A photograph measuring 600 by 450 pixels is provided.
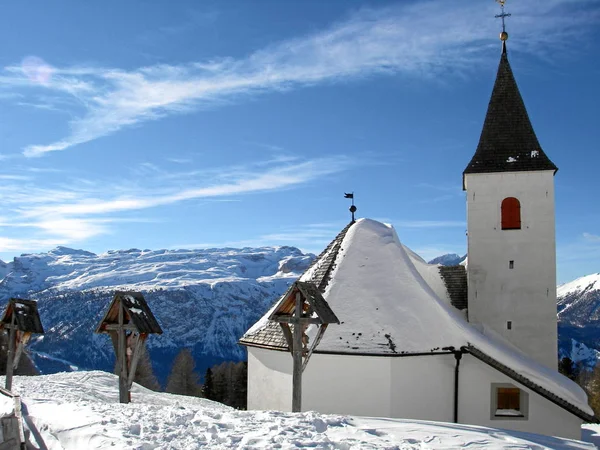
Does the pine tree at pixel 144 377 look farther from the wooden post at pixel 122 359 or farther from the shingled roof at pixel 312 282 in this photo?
the wooden post at pixel 122 359

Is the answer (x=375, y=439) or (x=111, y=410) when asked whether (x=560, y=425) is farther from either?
(x=111, y=410)

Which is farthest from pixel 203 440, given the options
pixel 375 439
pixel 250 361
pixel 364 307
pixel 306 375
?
pixel 250 361

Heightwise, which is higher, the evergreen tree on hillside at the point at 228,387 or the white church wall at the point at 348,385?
the white church wall at the point at 348,385

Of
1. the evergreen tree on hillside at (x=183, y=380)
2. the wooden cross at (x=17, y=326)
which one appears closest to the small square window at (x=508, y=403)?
the wooden cross at (x=17, y=326)

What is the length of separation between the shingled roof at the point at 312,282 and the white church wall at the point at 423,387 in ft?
10.0

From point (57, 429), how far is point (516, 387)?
11911 mm

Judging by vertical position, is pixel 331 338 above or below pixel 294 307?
below

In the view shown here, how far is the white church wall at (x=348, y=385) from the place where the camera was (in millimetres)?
14852

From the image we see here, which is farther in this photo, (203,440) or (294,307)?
(294,307)

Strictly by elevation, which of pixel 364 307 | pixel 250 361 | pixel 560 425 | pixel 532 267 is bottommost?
pixel 560 425

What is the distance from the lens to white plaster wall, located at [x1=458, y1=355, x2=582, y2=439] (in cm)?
1560

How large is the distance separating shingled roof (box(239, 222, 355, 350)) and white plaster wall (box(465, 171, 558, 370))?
5.92m

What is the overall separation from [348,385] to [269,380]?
2.54 metres

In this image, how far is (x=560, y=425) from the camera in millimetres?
15672
